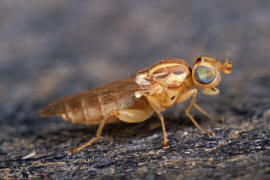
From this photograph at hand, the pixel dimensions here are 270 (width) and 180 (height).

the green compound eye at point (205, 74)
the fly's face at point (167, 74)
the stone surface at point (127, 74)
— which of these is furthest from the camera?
the fly's face at point (167, 74)

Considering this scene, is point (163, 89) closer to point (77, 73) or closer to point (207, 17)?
point (77, 73)

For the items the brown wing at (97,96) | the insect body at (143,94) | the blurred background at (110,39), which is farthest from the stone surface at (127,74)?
the brown wing at (97,96)

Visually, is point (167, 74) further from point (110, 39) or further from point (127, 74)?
point (110, 39)

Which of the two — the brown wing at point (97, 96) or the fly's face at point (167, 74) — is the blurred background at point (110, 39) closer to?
the fly's face at point (167, 74)

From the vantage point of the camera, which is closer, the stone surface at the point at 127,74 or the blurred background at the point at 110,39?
the stone surface at the point at 127,74

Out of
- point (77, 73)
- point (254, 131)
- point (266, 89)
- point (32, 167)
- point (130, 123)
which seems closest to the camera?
point (32, 167)

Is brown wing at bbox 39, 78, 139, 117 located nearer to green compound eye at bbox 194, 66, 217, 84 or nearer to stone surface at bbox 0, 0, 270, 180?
stone surface at bbox 0, 0, 270, 180

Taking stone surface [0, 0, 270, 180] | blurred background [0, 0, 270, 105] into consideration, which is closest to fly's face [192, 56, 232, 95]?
stone surface [0, 0, 270, 180]

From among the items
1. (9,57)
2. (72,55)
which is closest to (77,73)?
(72,55)
